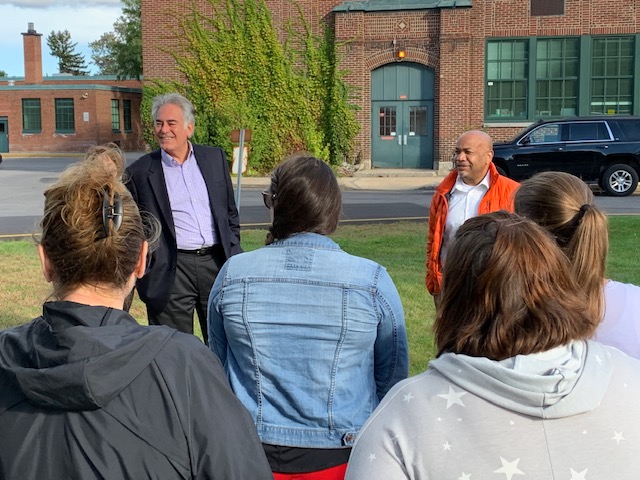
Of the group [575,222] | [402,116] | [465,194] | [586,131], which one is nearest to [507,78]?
[402,116]

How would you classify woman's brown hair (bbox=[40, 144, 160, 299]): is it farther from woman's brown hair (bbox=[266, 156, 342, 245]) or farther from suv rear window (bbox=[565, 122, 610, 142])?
suv rear window (bbox=[565, 122, 610, 142])

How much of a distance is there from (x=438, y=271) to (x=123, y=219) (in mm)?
3853

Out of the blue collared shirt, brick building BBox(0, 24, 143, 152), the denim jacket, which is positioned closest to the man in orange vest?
the blue collared shirt

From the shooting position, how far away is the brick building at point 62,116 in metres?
52.7

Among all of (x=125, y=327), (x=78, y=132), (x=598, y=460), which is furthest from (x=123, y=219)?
(x=78, y=132)

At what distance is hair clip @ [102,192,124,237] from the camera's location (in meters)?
1.99

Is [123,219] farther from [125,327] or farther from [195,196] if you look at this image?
[195,196]

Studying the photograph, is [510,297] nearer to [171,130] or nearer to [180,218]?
[180,218]

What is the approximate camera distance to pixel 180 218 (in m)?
5.41

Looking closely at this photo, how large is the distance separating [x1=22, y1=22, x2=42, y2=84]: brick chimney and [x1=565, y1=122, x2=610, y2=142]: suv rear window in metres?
44.7

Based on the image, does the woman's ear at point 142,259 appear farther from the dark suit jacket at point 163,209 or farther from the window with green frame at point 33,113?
the window with green frame at point 33,113

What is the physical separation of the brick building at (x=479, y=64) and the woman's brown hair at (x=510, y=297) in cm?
2605

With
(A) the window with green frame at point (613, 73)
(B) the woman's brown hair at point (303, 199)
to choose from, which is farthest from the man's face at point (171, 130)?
(A) the window with green frame at point (613, 73)

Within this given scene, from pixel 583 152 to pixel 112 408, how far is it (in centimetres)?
2039
